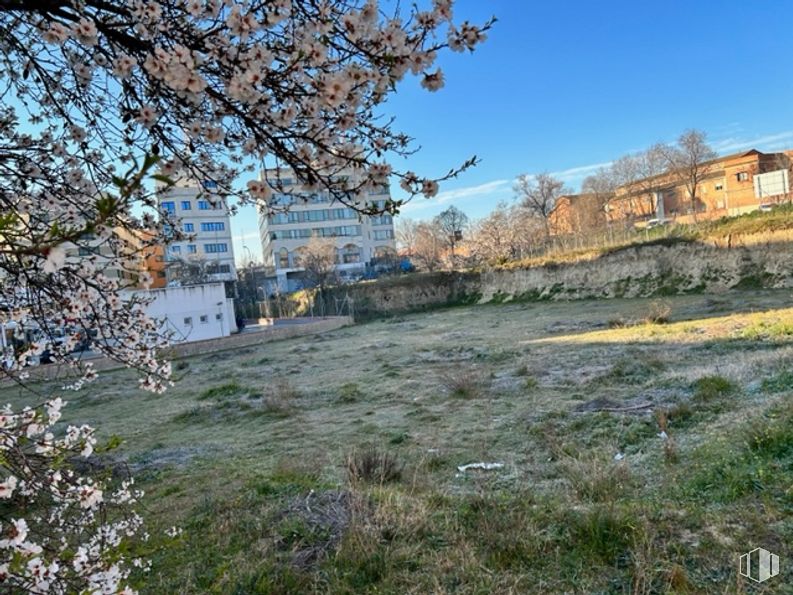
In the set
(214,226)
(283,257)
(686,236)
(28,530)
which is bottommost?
(28,530)

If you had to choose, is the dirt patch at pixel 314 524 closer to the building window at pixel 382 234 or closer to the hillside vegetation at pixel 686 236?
the hillside vegetation at pixel 686 236

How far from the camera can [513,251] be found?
39906 millimetres

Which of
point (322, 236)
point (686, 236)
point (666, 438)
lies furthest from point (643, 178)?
point (666, 438)

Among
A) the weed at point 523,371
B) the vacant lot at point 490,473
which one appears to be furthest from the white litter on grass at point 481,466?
the weed at point 523,371

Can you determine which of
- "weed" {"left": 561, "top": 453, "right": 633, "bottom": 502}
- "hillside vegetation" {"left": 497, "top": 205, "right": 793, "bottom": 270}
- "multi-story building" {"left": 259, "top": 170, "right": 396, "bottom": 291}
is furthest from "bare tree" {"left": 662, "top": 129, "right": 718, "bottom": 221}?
"weed" {"left": 561, "top": 453, "right": 633, "bottom": 502}

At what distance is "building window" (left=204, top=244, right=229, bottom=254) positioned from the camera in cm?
5459

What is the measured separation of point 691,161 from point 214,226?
47780 millimetres

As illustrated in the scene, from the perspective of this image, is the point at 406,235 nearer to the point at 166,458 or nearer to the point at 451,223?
the point at 451,223

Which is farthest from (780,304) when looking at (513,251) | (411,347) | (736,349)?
(513,251)

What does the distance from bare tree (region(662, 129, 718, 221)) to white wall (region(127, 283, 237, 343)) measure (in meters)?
36.1

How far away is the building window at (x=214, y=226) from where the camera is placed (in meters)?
54.2

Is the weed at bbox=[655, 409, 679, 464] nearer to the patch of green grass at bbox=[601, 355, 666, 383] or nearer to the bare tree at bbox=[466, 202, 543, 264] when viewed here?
the patch of green grass at bbox=[601, 355, 666, 383]

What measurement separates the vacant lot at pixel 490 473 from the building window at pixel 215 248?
43727 millimetres

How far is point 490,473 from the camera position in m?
5.43
